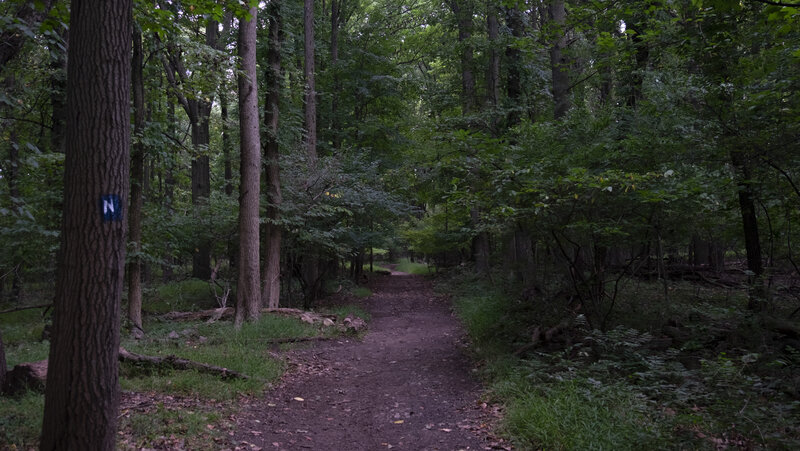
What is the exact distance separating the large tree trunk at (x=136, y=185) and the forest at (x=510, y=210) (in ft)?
0.16

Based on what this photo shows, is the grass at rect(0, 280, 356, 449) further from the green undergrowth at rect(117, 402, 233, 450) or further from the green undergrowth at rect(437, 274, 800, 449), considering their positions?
the green undergrowth at rect(437, 274, 800, 449)

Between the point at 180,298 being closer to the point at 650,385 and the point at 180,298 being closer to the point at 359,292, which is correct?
the point at 359,292

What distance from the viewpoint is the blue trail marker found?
3.13 metres

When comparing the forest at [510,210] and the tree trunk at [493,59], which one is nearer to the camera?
the forest at [510,210]

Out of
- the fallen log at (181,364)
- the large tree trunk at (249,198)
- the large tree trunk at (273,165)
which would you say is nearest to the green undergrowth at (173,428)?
the fallen log at (181,364)

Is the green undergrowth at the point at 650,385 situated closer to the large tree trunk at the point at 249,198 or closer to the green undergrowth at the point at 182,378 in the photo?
the green undergrowth at the point at 182,378

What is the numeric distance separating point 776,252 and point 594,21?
17.6 feet

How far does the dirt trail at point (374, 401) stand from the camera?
196 inches

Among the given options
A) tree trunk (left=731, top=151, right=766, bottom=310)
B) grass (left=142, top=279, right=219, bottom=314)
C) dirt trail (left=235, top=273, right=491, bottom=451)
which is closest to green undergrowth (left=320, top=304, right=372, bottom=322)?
dirt trail (left=235, top=273, right=491, bottom=451)

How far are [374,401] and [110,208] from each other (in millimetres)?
4455

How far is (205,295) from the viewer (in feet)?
50.3

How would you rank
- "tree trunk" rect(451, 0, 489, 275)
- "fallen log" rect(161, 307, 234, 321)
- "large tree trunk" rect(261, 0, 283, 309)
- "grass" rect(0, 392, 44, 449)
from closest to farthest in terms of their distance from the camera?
"grass" rect(0, 392, 44, 449) < "fallen log" rect(161, 307, 234, 321) < "large tree trunk" rect(261, 0, 283, 309) < "tree trunk" rect(451, 0, 489, 275)

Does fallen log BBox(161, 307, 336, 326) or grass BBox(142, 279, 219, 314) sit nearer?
fallen log BBox(161, 307, 336, 326)

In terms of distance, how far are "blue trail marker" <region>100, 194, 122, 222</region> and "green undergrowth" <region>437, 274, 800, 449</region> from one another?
410cm
